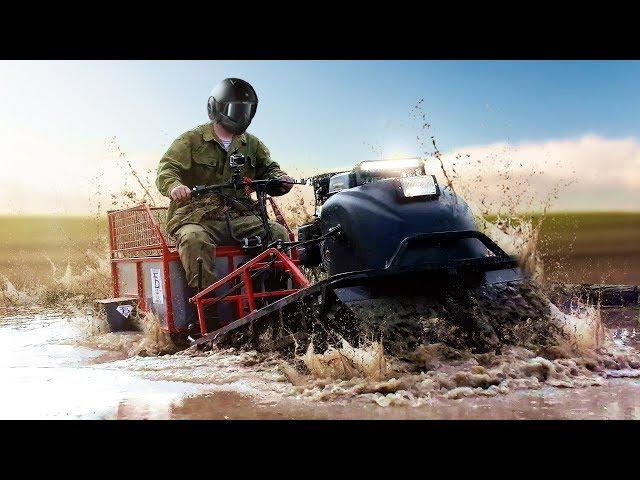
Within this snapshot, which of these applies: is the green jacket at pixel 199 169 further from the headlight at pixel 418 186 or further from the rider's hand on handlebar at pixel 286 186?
the headlight at pixel 418 186

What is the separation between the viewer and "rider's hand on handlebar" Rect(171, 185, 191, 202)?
4711 millimetres

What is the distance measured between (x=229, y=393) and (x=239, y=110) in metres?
1.80

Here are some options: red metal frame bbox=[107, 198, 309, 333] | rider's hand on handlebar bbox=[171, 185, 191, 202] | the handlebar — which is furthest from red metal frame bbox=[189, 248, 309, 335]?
rider's hand on handlebar bbox=[171, 185, 191, 202]

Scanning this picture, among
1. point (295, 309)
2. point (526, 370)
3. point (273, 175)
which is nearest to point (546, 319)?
point (526, 370)

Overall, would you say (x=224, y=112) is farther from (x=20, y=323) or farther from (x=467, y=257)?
(x=20, y=323)

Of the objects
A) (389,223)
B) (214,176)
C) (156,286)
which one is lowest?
(156,286)

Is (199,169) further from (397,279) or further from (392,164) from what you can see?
(397,279)

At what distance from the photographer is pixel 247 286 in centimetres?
449

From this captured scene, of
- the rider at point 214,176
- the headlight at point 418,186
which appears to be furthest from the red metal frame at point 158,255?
the headlight at point 418,186

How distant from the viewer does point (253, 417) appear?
11.9ft

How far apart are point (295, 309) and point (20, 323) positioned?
136 inches

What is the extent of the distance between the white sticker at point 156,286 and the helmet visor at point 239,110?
3.59 feet

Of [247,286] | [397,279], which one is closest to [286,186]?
[247,286]

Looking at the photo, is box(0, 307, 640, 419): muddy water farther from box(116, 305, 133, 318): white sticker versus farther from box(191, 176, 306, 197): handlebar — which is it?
box(191, 176, 306, 197): handlebar
